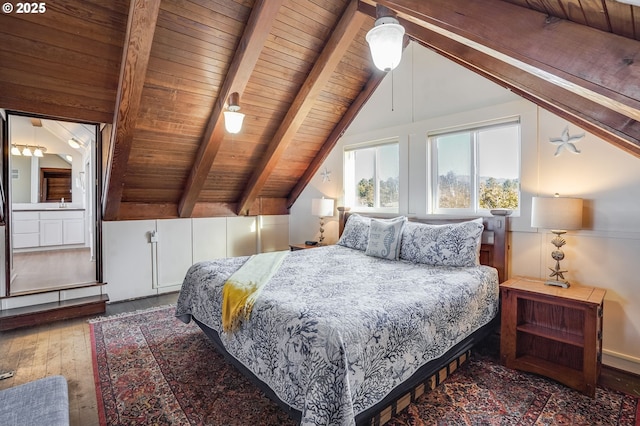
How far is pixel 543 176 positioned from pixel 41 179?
374 inches

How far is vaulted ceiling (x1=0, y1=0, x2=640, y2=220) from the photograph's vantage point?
40.2 inches

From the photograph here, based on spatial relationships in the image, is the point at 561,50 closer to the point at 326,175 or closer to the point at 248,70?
A: the point at 248,70

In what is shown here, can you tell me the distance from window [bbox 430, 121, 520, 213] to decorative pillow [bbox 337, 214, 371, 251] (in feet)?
2.65

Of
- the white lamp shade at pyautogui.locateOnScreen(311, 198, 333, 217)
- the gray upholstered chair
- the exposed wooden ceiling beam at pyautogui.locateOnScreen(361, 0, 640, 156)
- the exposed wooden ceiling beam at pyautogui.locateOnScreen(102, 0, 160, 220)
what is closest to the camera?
the exposed wooden ceiling beam at pyautogui.locateOnScreen(361, 0, 640, 156)

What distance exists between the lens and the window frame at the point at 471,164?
3.01 metres

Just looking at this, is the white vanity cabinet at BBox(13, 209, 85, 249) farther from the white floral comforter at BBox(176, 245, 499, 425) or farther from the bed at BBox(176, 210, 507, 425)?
the white floral comforter at BBox(176, 245, 499, 425)

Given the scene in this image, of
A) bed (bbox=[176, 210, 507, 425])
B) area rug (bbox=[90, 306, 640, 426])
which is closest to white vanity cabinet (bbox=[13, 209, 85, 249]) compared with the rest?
area rug (bbox=[90, 306, 640, 426])

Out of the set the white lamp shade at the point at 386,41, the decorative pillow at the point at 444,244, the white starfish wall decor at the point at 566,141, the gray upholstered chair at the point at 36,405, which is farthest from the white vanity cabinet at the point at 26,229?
the white starfish wall decor at the point at 566,141

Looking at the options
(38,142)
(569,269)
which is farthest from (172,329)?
(38,142)

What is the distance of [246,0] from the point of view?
2.66 m

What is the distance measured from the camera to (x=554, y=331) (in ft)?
7.89

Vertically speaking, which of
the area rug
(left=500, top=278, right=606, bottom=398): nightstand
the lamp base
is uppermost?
the lamp base

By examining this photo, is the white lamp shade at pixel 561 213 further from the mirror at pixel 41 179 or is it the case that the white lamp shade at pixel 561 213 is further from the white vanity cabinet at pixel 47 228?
the mirror at pixel 41 179

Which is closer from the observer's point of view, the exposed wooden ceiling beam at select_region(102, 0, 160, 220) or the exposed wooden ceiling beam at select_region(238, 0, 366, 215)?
the exposed wooden ceiling beam at select_region(102, 0, 160, 220)
